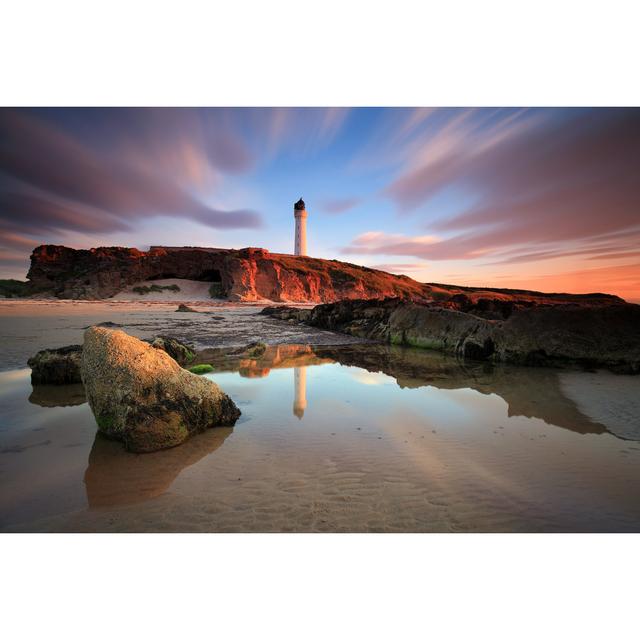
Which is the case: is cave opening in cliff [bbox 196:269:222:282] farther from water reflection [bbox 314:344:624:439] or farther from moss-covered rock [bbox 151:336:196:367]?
moss-covered rock [bbox 151:336:196:367]

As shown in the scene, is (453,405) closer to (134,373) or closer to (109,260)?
(134,373)

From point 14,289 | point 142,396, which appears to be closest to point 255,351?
point 142,396

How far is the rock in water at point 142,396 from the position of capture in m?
3.18

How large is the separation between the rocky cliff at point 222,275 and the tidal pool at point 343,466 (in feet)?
77.2

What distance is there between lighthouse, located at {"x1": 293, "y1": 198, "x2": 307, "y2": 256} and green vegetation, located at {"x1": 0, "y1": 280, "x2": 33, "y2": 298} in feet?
130

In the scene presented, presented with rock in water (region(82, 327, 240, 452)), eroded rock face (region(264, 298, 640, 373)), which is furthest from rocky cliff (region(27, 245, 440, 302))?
rock in water (region(82, 327, 240, 452))

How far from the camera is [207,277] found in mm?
44281

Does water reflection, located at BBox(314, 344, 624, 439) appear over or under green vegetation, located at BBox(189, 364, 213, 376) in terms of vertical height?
under

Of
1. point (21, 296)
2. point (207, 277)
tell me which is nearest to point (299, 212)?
point (207, 277)

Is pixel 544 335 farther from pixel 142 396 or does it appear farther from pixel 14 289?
pixel 14 289

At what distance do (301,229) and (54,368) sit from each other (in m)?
60.8

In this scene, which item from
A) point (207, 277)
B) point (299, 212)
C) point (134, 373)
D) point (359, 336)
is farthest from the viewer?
point (299, 212)

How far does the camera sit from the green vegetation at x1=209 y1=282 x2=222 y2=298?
41.6 m

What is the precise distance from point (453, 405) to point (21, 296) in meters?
42.2
